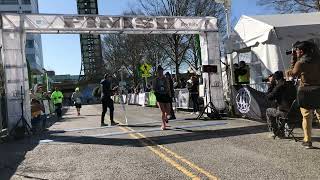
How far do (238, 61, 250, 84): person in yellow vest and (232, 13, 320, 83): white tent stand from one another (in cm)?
47

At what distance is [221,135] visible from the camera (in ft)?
40.3

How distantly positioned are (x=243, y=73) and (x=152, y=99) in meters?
16.3

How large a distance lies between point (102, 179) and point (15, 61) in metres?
8.88

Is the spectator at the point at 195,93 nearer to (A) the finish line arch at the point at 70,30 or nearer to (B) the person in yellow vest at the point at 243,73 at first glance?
(A) the finish line arch at the point at 70,30

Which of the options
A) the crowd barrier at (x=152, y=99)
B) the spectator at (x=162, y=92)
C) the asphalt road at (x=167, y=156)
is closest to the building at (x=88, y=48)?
the crowd barrier at (x=152, y=99)

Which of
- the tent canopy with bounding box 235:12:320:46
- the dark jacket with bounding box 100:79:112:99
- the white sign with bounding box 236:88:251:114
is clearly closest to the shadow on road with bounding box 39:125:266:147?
the white sign with bounding box 236:88:251:114

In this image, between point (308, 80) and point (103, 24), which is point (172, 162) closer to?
point (308, 80)

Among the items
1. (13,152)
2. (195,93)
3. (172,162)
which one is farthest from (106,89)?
(172,162)

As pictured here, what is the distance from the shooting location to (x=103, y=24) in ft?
57.4

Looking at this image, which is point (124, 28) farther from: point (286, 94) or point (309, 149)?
point (309, 149)

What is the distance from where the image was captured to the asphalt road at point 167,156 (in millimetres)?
7875

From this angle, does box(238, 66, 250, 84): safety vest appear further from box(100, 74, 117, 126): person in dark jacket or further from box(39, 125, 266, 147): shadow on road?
box(39, 125, 266, 147): shadow on road

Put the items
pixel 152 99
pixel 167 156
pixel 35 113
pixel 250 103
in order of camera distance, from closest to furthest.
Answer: pixel 167 156, pixel 250 103, pixel 35 113, pixel 152 99

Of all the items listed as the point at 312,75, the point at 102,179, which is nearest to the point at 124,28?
the point at 312,75
